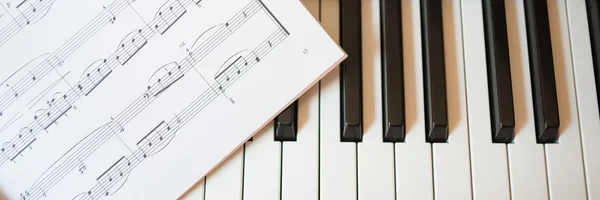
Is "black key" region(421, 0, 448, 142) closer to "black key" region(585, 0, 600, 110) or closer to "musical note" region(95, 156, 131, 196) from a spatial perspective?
"black key" region(585, 0, 600, 110)

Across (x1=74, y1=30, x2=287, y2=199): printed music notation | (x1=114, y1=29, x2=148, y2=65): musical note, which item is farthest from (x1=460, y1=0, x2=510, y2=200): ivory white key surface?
(x1=114, y1=29, x2=148, y2=65): musical note

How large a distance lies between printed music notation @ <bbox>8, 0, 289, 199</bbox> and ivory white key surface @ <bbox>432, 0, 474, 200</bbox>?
11.9 inches

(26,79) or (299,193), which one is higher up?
(26,79)

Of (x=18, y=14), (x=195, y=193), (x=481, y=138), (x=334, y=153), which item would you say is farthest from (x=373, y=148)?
(x=18, y=14)

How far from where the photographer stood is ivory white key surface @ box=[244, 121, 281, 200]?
0.80m

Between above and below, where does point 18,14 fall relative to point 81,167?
→ above

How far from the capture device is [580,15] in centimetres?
87

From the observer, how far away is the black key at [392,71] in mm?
796

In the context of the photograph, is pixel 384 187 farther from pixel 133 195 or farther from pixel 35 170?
pixel 35 170

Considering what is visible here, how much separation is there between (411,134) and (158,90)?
1.42 feet

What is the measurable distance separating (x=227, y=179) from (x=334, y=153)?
7.3 inches

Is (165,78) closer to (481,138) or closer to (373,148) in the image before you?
(373,148)

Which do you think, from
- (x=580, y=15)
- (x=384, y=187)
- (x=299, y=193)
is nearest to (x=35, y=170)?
(x=299, y=193)

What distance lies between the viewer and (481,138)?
0.81 metres
